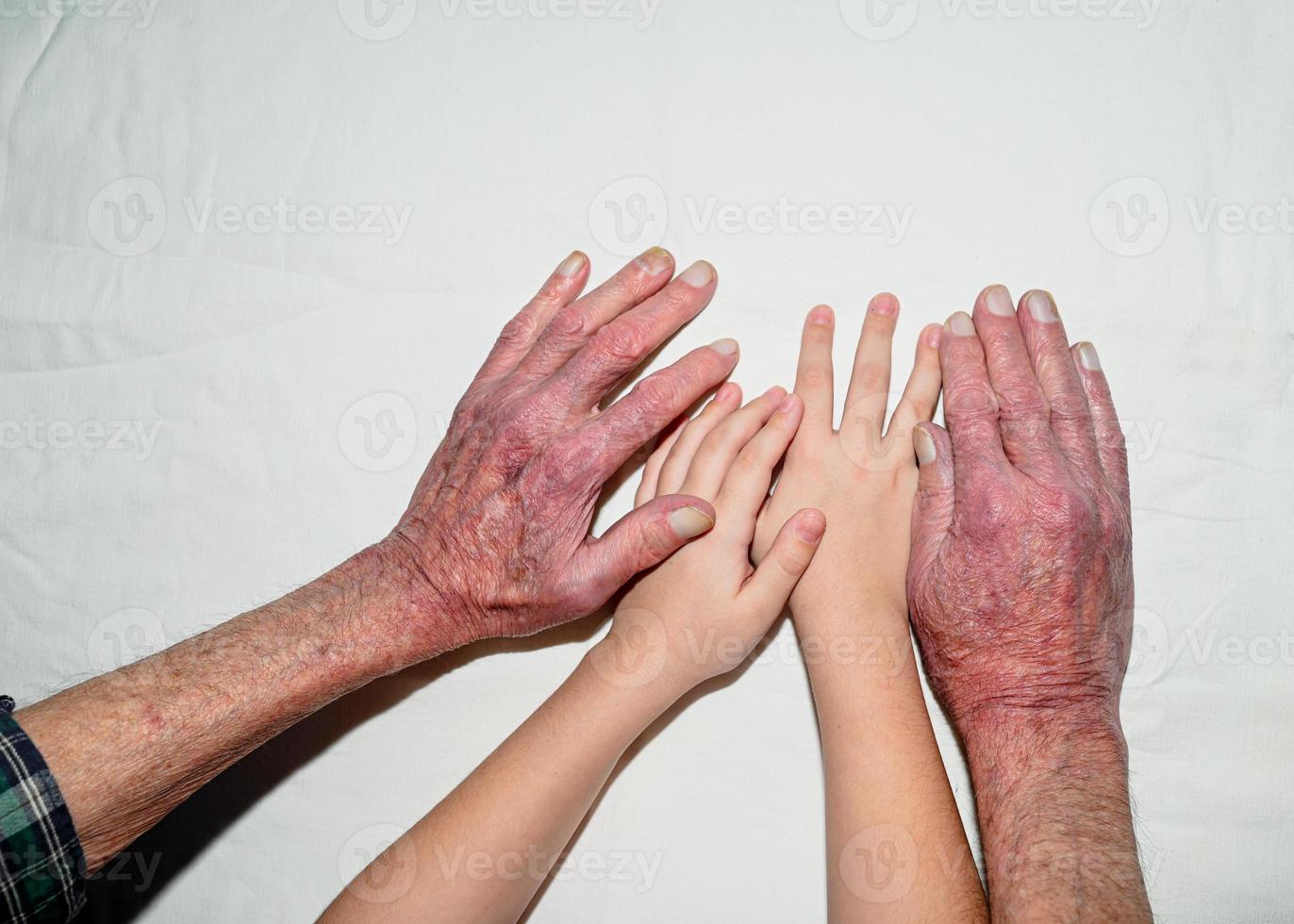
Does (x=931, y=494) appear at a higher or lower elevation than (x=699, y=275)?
lower

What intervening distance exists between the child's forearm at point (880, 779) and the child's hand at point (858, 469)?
26 mm

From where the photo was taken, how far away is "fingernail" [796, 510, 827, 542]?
126 cm

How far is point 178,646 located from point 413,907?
45 centimetres

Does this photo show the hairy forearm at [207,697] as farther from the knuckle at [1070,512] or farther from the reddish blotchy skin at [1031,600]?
the knuckle at [1070,512]

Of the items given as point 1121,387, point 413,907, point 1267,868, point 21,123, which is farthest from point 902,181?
point 21,123

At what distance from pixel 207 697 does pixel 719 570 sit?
2.24 feet

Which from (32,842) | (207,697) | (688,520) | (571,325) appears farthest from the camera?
(571,325)

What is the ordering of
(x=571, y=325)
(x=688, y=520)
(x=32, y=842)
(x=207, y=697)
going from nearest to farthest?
(x=32, y=842) < (x=207, y=697) < (x=688, y=520) < (x=571, y=325)

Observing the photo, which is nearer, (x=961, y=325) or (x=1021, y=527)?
(x=1021, y=527)

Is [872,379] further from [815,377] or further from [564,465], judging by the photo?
[564,465]

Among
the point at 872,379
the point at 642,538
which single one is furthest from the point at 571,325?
the point at 872,379

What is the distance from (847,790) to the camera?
3.91ft

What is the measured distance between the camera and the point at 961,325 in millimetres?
1331

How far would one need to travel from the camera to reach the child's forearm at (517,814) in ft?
3.67
